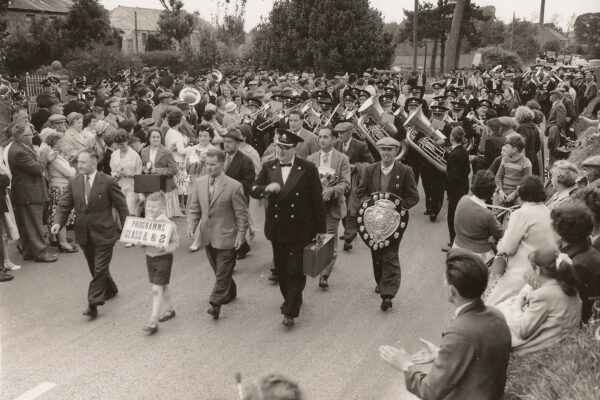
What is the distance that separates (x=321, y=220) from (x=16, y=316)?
3651mm

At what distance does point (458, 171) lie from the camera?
9.88 metres

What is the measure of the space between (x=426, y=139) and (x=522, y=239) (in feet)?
20.3

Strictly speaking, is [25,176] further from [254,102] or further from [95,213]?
[254,102]

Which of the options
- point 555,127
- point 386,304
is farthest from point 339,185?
point 555,127

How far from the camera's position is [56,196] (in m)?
9.93

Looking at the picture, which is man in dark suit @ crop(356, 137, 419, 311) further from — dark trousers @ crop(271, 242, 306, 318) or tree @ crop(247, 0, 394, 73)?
tree @ crop(247, 0, 394, 73)

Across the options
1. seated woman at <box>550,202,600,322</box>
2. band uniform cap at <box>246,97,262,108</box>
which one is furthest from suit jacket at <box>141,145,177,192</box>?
seated woman at <box>550,202,600,322</box>

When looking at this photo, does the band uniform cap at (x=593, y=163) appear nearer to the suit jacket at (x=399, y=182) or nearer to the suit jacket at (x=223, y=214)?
the suit jacket at (x=399, y=182)

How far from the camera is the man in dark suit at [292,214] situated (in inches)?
270

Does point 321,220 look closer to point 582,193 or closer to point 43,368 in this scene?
point 582,193

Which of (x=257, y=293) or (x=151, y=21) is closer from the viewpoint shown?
(x=257, y=293)

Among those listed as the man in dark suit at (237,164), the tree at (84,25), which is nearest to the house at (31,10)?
the tree at (84,25)

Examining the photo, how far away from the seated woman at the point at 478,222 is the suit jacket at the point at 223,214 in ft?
7.59

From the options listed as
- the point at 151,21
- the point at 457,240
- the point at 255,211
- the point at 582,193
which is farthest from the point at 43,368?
the point at 151,21
